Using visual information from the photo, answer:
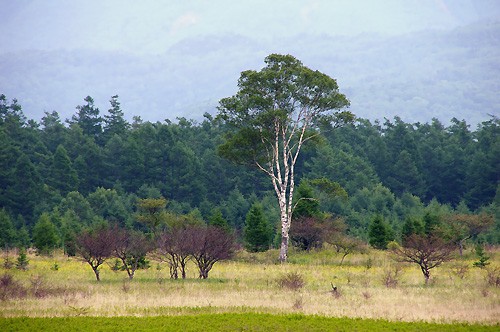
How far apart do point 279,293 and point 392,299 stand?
4787 millimetres

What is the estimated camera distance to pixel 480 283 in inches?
1226

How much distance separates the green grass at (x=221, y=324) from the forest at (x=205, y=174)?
4290cm

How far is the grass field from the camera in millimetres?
22562

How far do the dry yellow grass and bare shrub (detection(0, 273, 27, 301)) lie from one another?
520mm

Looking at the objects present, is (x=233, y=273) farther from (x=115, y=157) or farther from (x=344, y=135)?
(x=344, y=135)

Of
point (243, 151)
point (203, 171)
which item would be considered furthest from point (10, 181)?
point (243, 151)

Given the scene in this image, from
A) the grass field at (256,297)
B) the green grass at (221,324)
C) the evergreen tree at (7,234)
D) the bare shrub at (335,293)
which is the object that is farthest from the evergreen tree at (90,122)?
the green grass at (221,324)

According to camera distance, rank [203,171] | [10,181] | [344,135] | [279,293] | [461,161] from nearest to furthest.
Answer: [279,293]
[10,181]
[203,171]
[461,161]
[344,135]

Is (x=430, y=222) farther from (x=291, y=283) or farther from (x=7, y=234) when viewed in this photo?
(x=7, y=234)

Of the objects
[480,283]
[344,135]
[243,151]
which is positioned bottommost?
[480,283]

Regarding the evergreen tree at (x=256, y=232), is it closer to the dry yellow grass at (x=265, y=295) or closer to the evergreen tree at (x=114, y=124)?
the dry yellow grass at (x=265, y=295)

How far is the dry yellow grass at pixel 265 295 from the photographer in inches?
928

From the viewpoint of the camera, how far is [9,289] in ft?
89.0

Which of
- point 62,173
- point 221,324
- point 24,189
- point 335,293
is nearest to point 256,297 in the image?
point 335,293
